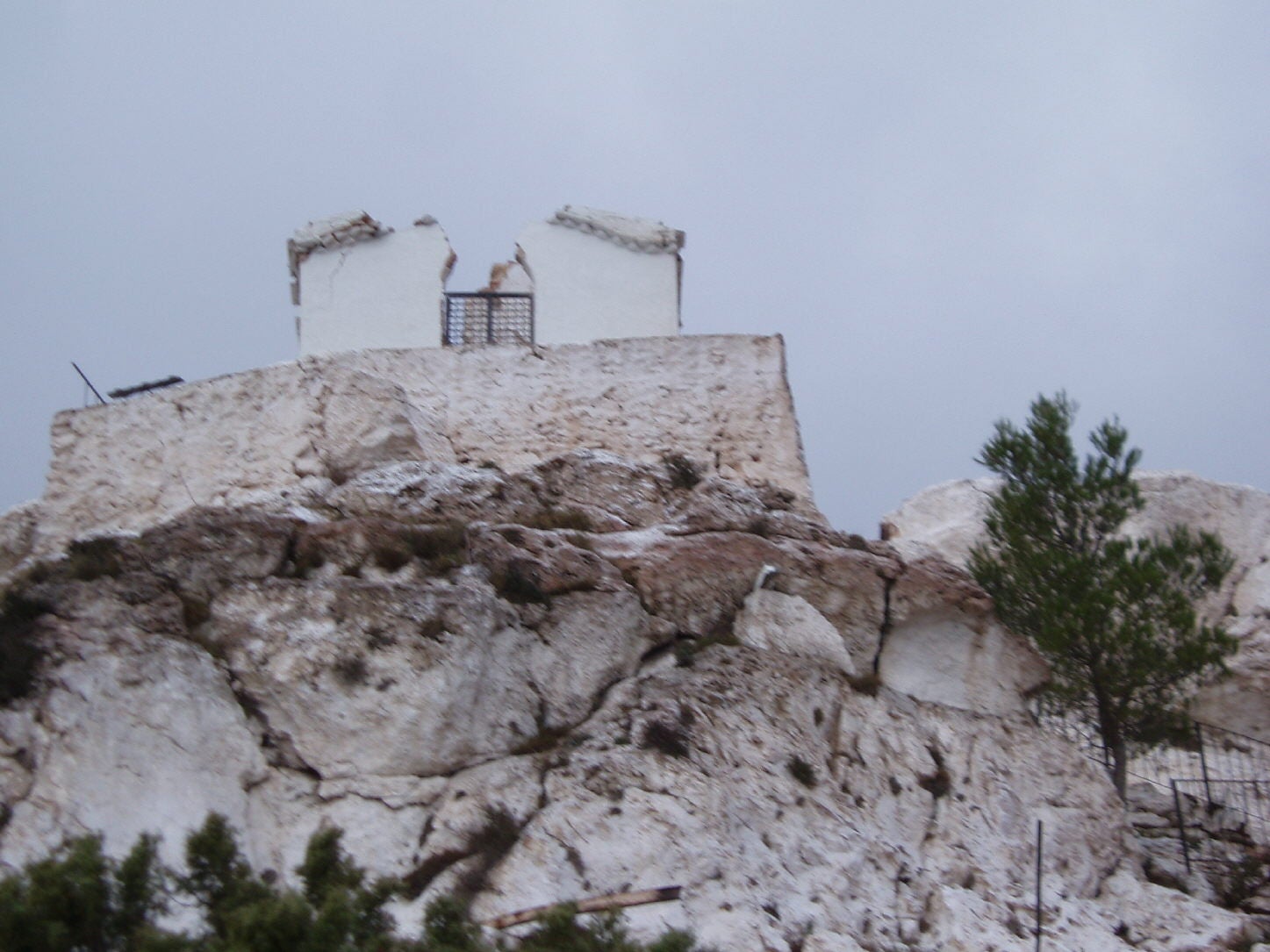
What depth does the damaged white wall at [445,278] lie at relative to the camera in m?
18.5

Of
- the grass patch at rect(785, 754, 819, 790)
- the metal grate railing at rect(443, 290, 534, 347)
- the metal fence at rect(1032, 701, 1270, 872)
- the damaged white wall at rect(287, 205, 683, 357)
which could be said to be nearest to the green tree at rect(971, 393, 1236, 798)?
the metal fence at rect(1032, 701, 1270, 872)

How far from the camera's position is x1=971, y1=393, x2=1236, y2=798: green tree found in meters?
15.1

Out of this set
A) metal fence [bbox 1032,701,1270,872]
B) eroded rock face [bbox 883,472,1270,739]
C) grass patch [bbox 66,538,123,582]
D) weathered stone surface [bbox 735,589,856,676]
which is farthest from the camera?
eroded rock face [bbox 883,472,1270,739]

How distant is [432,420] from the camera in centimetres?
1716

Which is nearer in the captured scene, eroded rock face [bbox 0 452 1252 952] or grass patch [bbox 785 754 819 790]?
eroded rock face [bbox 0 452 1252 952]

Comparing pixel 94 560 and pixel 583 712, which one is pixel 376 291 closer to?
pixel 94 560

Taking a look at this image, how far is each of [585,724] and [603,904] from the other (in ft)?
6.00

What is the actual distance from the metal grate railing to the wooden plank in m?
8.63

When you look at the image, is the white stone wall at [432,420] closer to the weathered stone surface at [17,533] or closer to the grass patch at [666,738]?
the weathered stone surface at [17,533]

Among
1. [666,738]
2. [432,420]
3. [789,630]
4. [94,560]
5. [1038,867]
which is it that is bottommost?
[1038,867]

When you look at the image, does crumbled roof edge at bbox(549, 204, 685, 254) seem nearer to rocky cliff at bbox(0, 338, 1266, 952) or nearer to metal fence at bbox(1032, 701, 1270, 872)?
rocky cliff at bbox(0, 338, 1266, 952)

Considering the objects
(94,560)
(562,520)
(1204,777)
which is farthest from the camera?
(1204,777)

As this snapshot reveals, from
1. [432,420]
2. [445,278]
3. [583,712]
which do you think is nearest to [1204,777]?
[583,712]

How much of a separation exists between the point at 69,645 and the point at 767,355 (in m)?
7.99
